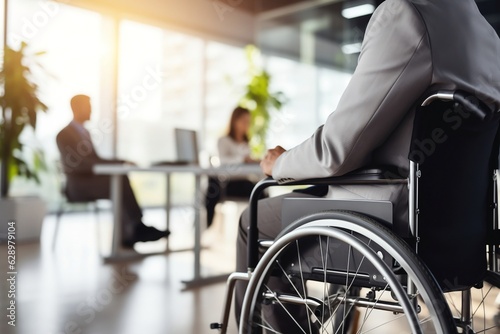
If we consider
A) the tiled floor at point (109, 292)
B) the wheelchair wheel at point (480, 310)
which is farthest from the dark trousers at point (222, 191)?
the wheelchair wheel at point (480, 310)

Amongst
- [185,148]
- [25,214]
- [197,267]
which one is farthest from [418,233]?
[25,214]

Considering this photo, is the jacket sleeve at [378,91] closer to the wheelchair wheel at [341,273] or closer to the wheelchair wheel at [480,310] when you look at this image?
the wheelchair wheel at [341,273]

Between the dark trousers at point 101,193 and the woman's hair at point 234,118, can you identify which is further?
the woman's hair at point 234,118

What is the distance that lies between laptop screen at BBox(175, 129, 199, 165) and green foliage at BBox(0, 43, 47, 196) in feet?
5.07

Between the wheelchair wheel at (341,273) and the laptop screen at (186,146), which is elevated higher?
the laptop screen at (186,146)

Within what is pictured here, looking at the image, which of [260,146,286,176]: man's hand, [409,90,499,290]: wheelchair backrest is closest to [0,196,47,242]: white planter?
[260,146,286,176]: man's hand

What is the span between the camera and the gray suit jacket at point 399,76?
101 cm

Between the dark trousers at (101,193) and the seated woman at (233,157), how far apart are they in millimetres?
826

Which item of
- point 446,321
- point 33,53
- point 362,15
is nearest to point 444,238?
point 446,321

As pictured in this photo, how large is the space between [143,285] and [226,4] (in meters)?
5.65

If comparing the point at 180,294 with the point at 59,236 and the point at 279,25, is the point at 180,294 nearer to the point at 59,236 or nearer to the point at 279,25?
the point at 59,236

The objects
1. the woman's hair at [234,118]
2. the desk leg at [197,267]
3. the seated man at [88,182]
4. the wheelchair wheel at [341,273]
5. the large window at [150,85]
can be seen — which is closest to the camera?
the wheelchair wheel at [341,273]

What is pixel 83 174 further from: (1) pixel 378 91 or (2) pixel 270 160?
(1) pixel 378 91

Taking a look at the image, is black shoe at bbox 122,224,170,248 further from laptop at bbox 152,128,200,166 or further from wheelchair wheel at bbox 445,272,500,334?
wheelchair wheel at bbox 445,272,500,334
